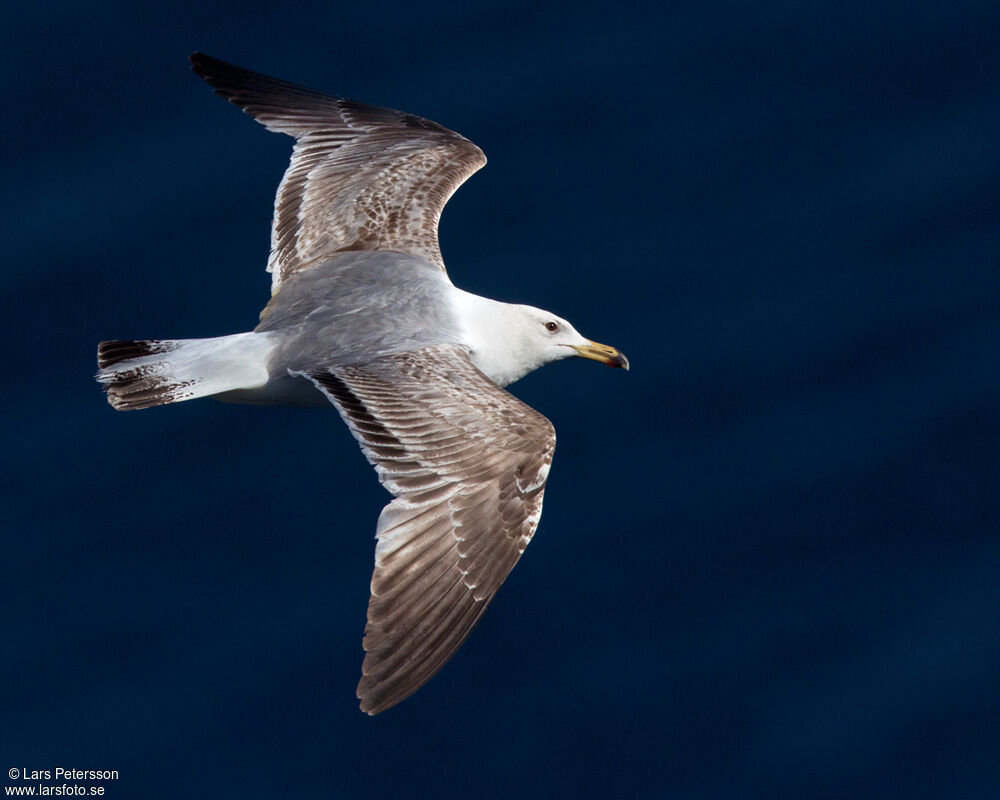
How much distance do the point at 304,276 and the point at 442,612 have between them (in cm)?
→ 312

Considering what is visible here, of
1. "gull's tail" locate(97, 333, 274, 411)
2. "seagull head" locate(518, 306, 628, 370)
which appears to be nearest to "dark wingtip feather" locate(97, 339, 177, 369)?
"gull's tail" locate(97, 333, 274, 411)

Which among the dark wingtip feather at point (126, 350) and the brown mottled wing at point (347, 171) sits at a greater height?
the brown mottled wing at point (347, 171)

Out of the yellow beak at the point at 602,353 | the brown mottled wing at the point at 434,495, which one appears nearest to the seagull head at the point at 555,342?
the yellow beak at the point at 602,353

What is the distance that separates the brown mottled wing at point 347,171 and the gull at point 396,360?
0.01m

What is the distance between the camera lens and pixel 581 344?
10.6m

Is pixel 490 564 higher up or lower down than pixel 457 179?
lower down

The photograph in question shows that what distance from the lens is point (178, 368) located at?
31.3ft

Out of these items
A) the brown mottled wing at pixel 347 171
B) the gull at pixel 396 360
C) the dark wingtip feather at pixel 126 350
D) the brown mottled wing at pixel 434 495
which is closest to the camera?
the brown mottled wing at pixel 434 495

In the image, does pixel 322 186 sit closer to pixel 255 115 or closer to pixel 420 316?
pixel 255 115

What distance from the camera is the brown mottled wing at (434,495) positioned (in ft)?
26.4

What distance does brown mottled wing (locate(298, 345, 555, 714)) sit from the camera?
8047mm

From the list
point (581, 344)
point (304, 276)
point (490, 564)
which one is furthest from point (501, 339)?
point (490, 564)

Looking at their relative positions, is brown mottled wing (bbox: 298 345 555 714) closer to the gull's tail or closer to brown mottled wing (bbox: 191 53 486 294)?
the gull's tail

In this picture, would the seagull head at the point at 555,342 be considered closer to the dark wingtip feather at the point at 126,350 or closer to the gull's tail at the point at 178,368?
the gull's tail at the point at 178,368
